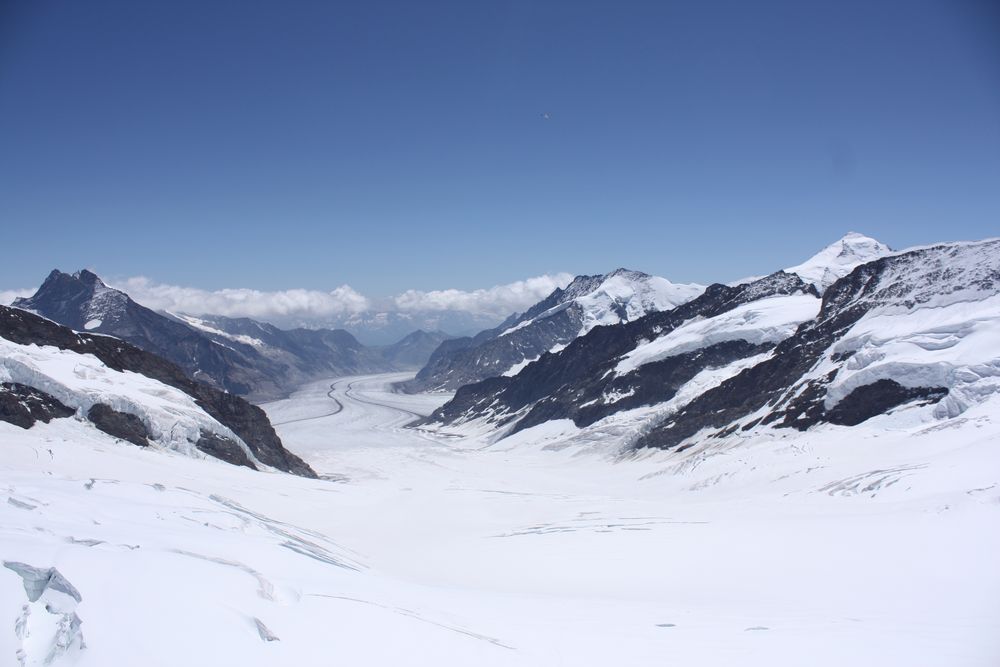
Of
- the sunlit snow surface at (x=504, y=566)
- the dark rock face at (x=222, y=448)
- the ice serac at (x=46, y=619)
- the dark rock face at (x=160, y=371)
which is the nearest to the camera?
the ice serac at (x=46, y=619)

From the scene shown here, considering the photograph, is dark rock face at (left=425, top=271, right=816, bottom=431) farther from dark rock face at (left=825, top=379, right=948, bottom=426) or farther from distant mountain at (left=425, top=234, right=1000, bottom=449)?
dark rock face at (left=825, top=379, right=948, bottom=426)

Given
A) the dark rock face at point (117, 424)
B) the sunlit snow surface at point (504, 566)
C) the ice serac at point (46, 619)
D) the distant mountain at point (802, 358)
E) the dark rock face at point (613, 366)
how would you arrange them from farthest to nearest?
the dark rock face at point (613, 366)
the distant mountain at point (802, 358)
the dark rock face at point (117, 424)
the sunlit snow surface at point (504, 566)
the ice serac at point (46, 619)

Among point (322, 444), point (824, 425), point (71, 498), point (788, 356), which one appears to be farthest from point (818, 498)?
point (322, 444)

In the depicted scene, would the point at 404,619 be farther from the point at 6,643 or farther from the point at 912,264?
the point at 912,264

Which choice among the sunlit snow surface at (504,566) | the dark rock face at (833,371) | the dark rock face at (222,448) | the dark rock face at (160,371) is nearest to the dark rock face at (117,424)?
the sunlit snow surface at (504,566)

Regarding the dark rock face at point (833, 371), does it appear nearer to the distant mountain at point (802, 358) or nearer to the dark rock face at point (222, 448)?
the distant mountain at point (802, 358)
